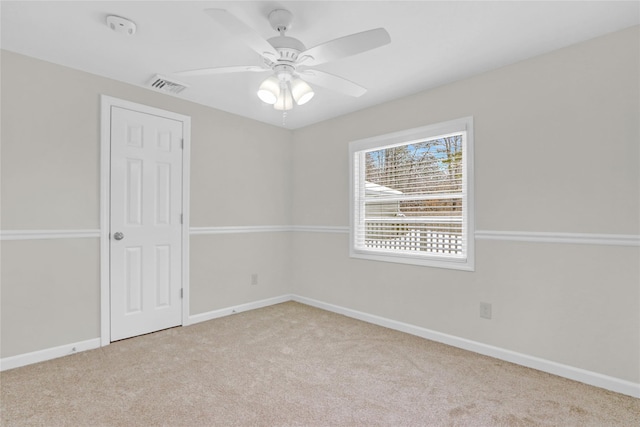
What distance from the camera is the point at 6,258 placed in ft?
7.89

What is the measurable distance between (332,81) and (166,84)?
1739mm

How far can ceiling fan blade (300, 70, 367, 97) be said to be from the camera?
2068mm

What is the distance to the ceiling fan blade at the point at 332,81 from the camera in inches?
81.4

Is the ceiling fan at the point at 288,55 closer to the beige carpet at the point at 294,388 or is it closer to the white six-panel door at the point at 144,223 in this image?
the white six-panel door at the point at 144,223

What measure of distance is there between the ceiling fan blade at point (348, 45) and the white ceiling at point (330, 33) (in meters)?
0.31

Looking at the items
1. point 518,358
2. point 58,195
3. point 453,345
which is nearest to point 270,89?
point 58,195

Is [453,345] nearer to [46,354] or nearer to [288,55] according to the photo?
[288,55]

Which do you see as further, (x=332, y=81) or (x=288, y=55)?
(x=332, y=81)

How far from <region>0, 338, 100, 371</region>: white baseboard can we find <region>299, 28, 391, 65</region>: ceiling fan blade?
2.87 meters

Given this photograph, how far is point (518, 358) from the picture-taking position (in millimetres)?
2498

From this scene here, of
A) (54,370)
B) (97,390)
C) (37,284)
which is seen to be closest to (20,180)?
(37,284)

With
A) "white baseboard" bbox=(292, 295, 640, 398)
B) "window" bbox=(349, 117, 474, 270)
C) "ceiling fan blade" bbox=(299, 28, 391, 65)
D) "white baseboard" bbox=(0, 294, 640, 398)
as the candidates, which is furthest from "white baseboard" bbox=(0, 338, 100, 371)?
"ceiling fan blade" bbox=(299, 28, 391, 65)

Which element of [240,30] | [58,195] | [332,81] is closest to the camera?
[240,30]

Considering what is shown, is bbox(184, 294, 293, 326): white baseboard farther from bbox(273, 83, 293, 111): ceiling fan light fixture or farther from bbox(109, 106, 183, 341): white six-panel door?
bbox(273, 83, 293, 111): ceiling fan light fixture
